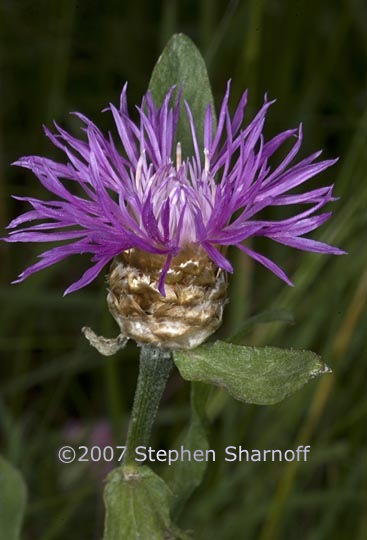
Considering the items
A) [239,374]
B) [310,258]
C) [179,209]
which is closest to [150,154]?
[179,209]

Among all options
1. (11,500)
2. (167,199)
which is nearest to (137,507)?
(11,500)

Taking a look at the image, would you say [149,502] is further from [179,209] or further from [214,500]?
[214,500]

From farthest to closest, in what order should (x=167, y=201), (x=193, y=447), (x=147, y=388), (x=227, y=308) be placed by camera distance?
(x=227, y=308), (x=193, y=447), (x=147, y=388), (x=167, y=201)

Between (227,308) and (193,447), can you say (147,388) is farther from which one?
(227,308)

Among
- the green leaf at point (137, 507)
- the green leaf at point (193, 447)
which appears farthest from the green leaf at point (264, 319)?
the green leaf at point (137, 507)

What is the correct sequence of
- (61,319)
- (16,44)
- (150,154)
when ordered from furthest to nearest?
(16,44) < (61,319) < (150,154)

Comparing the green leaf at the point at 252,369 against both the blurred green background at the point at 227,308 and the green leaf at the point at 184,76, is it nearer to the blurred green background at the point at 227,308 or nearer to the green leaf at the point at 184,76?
the green leaf at the point at 184,76
